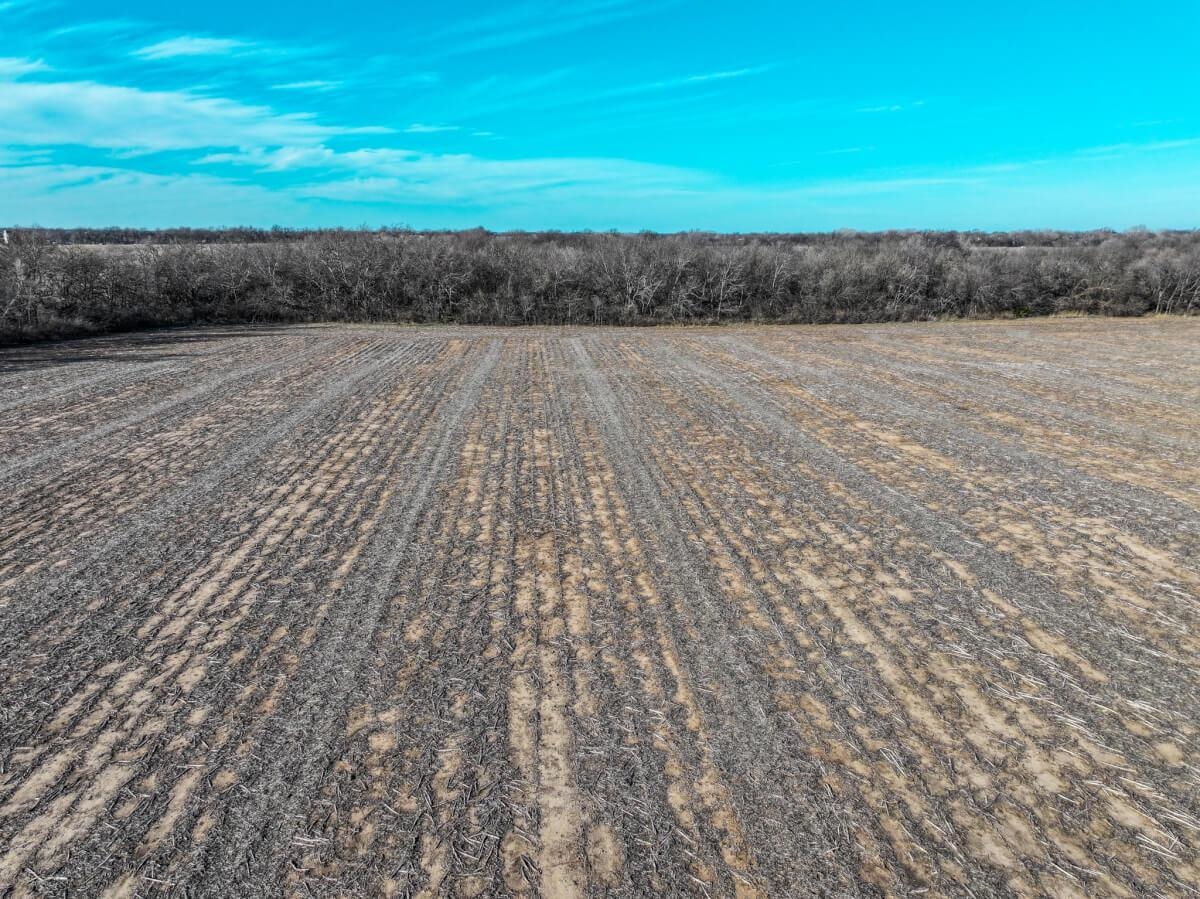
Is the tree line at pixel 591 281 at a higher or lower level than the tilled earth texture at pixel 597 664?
higher

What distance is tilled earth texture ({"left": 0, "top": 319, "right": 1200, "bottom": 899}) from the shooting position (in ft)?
9.43

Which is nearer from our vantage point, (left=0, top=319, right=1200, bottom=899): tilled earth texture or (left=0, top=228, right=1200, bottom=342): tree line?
(left=0, top=319, right=1200, bottom=899): tilled earth texture

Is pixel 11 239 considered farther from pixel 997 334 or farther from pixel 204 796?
pixel 997 334

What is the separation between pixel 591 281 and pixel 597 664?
28.8 meters

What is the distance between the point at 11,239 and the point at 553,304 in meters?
19.5

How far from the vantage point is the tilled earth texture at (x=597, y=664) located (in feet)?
9.43

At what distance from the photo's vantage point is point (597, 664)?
417 cm

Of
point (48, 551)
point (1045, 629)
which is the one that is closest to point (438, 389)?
point (48, 551)

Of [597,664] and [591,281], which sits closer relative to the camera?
[597,664]

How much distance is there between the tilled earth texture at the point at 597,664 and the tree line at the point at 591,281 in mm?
21589

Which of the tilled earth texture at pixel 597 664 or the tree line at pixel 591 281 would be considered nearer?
the tilled earth texture at pixel 597 664

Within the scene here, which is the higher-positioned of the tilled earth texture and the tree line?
the tree line

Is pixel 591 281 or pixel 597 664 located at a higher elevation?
pixel 591 281

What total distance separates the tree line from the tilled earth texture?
70.8 feet
